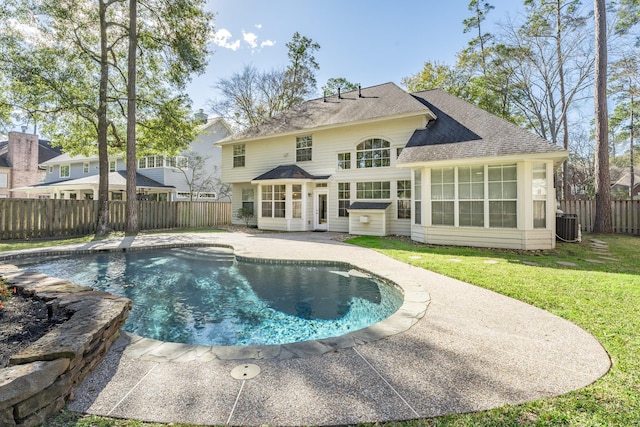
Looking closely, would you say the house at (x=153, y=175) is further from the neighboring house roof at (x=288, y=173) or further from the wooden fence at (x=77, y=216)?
the neighboring house roof at (x=288, y=173)

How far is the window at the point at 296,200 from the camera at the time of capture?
47.2ft

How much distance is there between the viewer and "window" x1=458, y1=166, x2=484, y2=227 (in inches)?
370

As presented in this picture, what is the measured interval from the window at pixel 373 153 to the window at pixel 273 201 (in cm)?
399

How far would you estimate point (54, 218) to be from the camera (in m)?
12.0

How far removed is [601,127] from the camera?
1270cm

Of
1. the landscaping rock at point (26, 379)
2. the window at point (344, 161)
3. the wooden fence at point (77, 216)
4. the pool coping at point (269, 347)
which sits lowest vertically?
the pool coping at point (269, 347)

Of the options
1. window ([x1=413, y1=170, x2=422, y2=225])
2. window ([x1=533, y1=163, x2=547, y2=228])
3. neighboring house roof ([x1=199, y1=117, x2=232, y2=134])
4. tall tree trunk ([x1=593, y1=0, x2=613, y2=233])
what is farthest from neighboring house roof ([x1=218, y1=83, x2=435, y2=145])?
neighboring house roof ([x1=199, y1=117, x2=232, y2=134])

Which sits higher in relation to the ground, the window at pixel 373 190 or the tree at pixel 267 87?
the tree at pixel 267 87

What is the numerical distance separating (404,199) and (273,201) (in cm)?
644

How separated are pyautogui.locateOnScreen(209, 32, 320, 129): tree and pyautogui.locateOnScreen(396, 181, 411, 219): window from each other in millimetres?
15464

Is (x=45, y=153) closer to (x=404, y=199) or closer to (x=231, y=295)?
(x=404, y=199)

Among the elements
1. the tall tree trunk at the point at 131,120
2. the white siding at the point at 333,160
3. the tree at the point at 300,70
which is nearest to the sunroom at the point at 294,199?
the white siding at the point at 333,160

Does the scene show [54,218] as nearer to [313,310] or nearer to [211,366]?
[313,310]

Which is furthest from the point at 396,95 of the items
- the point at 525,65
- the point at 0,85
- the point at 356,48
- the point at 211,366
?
the point at 0,85
